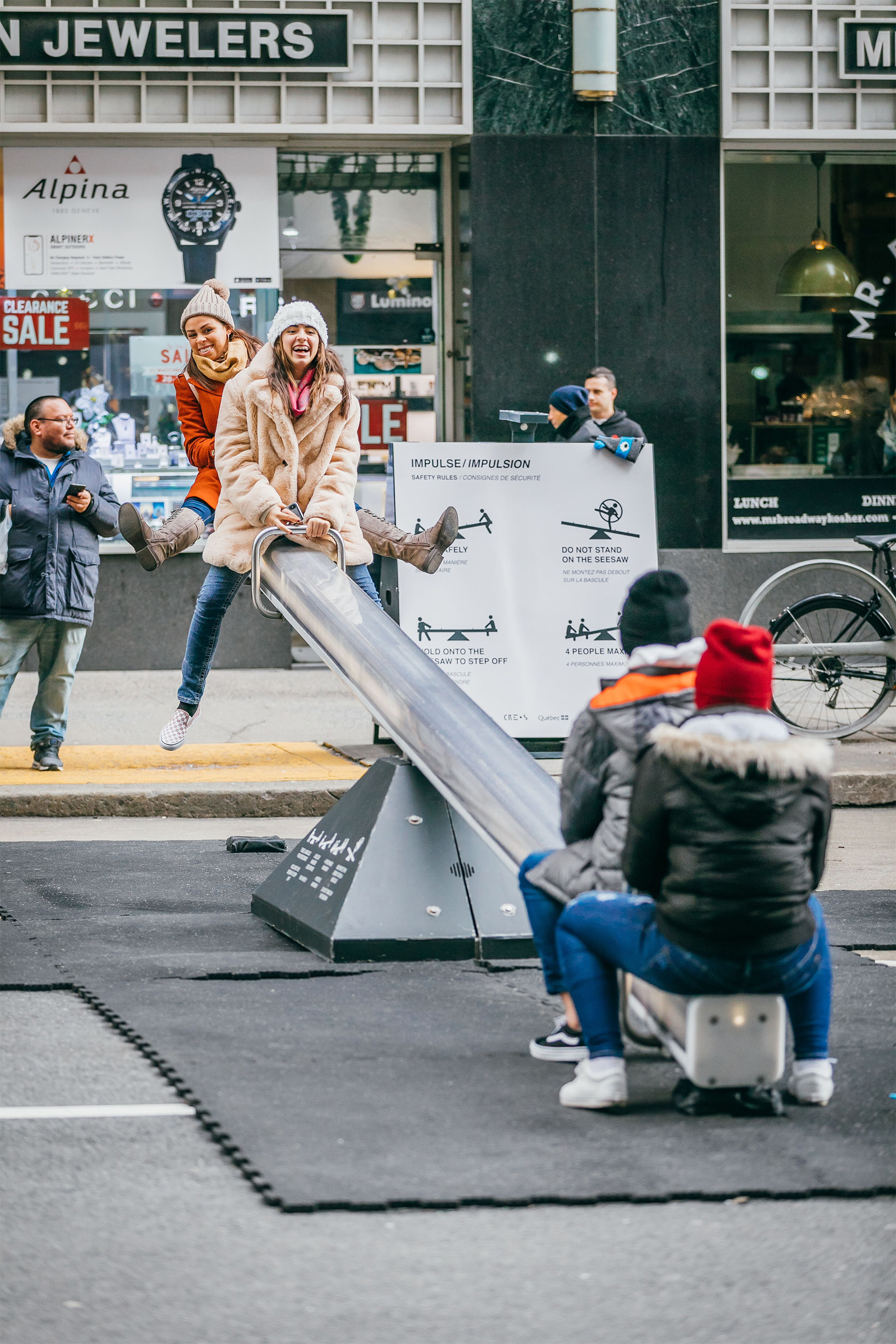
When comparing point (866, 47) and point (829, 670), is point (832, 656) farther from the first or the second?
point (866, 47)

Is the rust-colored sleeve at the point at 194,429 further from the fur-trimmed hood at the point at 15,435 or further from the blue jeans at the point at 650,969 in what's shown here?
the blue jeans at the point at 650,969

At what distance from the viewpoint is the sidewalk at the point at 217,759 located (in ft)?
30.2

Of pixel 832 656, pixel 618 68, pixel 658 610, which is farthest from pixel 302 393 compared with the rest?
pixel 618 68

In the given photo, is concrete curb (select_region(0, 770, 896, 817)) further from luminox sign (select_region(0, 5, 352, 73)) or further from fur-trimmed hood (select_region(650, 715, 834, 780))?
luminox sign (select_region(0, 5, 352, 73))

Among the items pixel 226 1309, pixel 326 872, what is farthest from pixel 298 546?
pixel 226 1309

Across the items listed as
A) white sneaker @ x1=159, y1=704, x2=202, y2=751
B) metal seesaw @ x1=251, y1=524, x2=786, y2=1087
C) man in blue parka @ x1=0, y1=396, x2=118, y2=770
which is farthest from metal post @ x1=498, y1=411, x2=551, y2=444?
metal seesaw @ x1=251, y1=524, x2=786, y2=1087

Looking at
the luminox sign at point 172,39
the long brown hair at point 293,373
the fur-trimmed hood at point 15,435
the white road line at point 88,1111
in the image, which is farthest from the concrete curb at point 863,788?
the luminox sign at point 172,39

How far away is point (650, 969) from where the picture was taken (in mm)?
4484

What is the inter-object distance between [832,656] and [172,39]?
246 inches

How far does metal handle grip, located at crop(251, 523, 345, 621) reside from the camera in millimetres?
7277

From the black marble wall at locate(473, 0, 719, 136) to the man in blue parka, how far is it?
4775mm

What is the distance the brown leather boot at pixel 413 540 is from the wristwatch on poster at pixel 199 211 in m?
5.37

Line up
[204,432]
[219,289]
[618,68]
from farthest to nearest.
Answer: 1. [618,68]
2. [204,432]
3. [219,289]

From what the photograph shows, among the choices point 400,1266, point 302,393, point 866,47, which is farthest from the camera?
point 866,47
